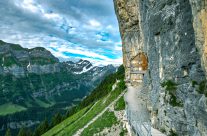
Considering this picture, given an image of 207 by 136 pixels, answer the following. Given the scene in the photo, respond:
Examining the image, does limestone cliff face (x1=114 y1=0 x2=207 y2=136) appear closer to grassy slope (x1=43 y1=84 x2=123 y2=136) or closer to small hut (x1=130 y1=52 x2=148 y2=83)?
grassy slope (x1=43 y1=84 x2=123 y2=136)

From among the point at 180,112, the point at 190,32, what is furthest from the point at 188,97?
the point at 190,32

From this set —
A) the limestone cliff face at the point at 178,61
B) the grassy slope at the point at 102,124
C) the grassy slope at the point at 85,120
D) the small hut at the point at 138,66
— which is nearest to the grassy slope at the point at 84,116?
the grassy slope at the point at 85,120

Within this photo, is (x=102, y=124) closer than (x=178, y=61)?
No

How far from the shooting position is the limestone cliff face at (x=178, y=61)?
822 inches

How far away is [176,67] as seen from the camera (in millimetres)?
27391

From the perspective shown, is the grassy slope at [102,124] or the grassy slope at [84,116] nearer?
the grassy slope at [102,124]

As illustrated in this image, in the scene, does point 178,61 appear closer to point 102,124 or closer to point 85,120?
point 102,124

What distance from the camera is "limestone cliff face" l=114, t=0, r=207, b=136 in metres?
20.9

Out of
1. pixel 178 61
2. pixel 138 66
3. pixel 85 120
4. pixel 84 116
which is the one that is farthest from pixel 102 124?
pixel 178 61

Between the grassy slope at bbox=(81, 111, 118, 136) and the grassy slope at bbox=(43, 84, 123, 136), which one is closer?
the grassy slope at bbox=(81, 111, 118, 136)

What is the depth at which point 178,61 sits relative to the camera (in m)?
26.6

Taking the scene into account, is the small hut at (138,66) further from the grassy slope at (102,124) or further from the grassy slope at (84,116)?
the grassy slope at (102,124)

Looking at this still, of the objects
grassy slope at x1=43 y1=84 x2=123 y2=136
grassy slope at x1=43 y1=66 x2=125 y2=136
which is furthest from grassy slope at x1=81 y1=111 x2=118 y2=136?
grassy slope at x1=43 y1=84 x2=123 y2=136

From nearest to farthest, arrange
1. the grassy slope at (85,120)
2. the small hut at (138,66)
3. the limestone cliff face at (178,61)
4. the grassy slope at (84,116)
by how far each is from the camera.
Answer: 1. the limestone cliff face at (178,61)
2. the grassy slope at (85,120)
3. the grassy slope at (84,116)
4. the small hut at (138,66)
